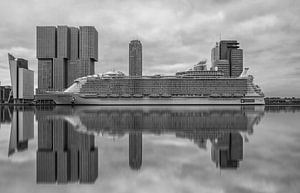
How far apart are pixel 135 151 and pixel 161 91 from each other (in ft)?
241

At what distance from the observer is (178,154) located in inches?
480

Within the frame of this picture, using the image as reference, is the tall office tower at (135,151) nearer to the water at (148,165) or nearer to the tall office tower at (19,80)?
the water at (148,165)

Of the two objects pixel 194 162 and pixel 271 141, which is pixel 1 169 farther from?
pixel 271 141

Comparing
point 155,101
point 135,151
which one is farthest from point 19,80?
point 135,151

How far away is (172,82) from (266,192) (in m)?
80.2

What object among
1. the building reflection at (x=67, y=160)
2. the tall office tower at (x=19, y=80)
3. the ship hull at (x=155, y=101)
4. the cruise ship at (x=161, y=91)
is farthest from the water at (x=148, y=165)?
the tall office tower at (x=19, y=80)

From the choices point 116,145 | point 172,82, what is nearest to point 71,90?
point 172,82

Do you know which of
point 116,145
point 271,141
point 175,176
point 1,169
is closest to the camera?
point 175,176

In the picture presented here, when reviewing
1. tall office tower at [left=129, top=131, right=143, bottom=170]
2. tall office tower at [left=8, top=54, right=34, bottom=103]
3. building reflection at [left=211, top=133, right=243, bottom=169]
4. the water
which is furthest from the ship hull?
tall office tower at [left=8, top=54, right=34, bottom=103]

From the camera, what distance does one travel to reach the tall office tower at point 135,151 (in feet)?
33.6

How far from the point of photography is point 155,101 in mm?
84375

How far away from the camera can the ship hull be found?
270 feet

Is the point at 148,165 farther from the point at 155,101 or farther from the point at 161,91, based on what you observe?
the point at 161,91

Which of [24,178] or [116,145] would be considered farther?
[116,145]
